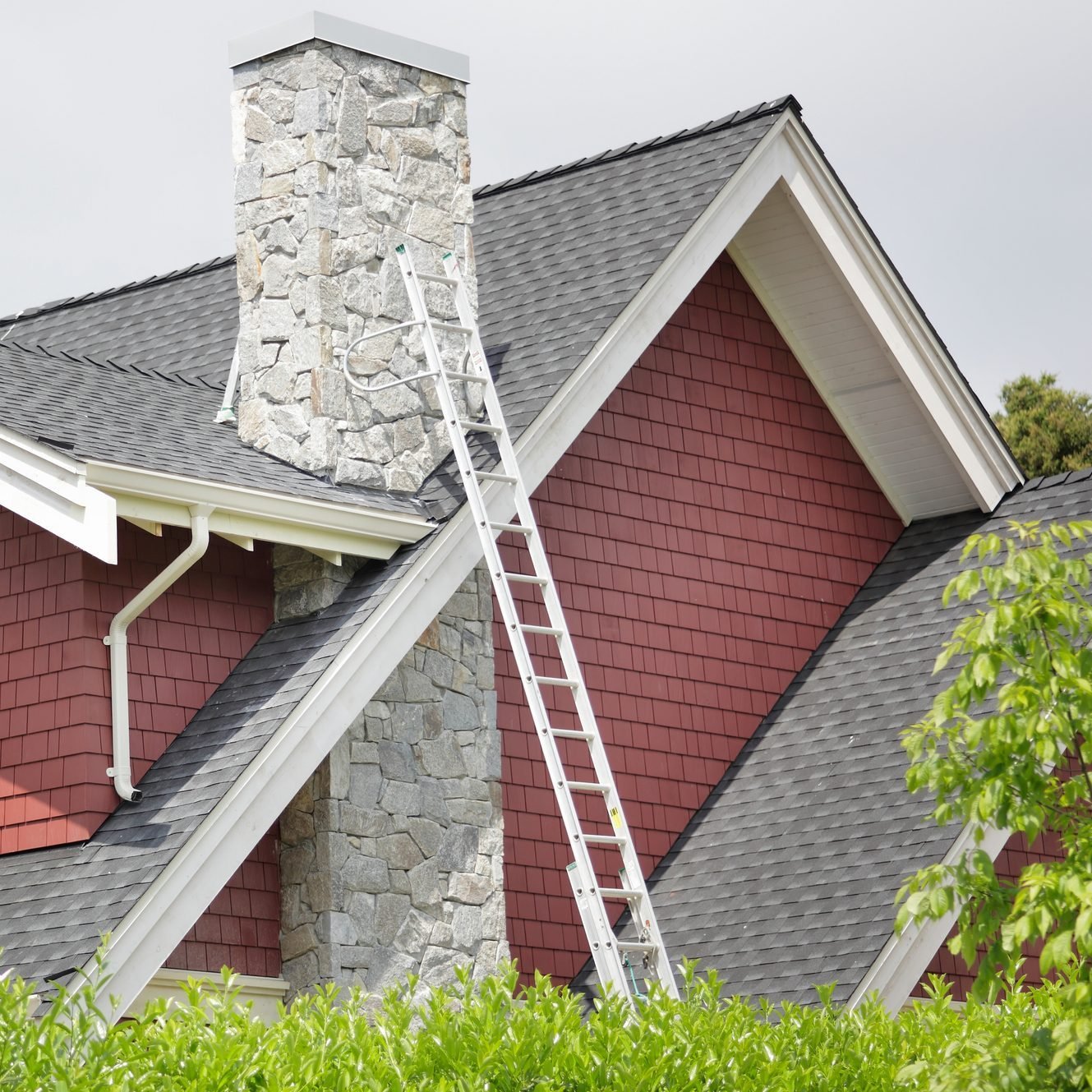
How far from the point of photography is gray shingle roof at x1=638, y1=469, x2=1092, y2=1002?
11289 mm

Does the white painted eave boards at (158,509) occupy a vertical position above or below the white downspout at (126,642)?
above

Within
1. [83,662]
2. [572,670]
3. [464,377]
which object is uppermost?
[464,377]

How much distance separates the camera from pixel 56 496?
9.60 meters

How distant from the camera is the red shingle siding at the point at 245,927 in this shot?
33.4 feet

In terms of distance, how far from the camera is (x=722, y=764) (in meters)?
13.5

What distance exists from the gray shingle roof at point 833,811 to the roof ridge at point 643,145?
3.39m

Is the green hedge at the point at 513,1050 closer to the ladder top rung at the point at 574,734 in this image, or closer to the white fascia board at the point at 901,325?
the ladder top rung at the point at 574,734

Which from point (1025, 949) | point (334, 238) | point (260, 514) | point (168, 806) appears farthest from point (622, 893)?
point (334, 238)

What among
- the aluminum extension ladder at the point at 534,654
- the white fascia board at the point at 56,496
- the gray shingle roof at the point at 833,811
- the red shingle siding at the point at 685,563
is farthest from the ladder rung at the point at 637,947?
the white fascia board at the point at 56,496

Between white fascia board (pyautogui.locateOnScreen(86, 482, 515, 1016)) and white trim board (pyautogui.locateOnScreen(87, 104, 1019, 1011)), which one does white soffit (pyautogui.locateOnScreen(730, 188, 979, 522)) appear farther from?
white fascia board (pyautogui.locateOnScreen(86, 482, 515, 1016))

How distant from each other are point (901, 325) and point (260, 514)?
18.8 ft

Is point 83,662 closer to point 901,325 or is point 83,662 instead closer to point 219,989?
point 219,989

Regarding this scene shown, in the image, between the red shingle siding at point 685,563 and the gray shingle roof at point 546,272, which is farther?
the gray shingle roof at point 546,272

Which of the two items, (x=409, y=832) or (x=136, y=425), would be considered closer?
(x=409, y=832)
